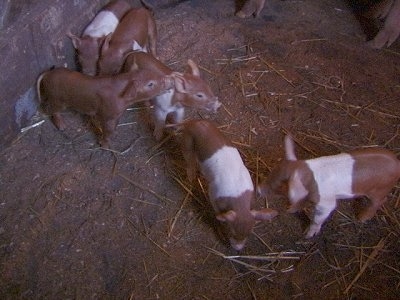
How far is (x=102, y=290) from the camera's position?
263cm

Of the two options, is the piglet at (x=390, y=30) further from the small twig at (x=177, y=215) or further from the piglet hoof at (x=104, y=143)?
the piglet hoof at (x=104, y=143)

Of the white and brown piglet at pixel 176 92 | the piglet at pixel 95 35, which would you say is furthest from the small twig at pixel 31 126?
the white and brown piglet at pixel 176 92

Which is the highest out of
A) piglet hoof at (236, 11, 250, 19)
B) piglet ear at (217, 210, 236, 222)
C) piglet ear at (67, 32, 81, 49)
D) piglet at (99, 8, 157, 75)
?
piglet ear at (67, 32, 81, 49)

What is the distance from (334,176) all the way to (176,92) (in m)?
1.19

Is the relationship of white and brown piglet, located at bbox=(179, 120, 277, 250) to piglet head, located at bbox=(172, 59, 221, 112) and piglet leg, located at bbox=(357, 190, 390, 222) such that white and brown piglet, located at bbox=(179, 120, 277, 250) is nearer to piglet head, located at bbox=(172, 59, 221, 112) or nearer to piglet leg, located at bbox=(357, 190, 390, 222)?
piglet head, located at bbox=(172, 59, 221, 112)

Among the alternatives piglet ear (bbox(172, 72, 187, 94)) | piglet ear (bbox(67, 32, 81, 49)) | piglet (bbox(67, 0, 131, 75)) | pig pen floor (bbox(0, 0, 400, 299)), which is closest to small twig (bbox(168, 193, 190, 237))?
pig pen floor (bbox(0, 0, 400, 299))

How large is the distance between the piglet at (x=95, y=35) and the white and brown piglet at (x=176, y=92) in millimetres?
306

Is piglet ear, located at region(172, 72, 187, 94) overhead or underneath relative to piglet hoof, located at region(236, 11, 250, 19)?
overhead

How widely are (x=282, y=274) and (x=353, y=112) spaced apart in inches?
A: 61.7

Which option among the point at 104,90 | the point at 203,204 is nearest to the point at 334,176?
the point at 203,204

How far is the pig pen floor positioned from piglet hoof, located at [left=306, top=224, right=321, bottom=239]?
0.18 feet

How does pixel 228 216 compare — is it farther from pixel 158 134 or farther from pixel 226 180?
pixel 158 134

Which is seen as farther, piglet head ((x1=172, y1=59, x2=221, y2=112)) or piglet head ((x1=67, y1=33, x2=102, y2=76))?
piglet head ((x1=67, y1=33, x2=102, y2=76))

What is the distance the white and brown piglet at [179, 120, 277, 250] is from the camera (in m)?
2.60
